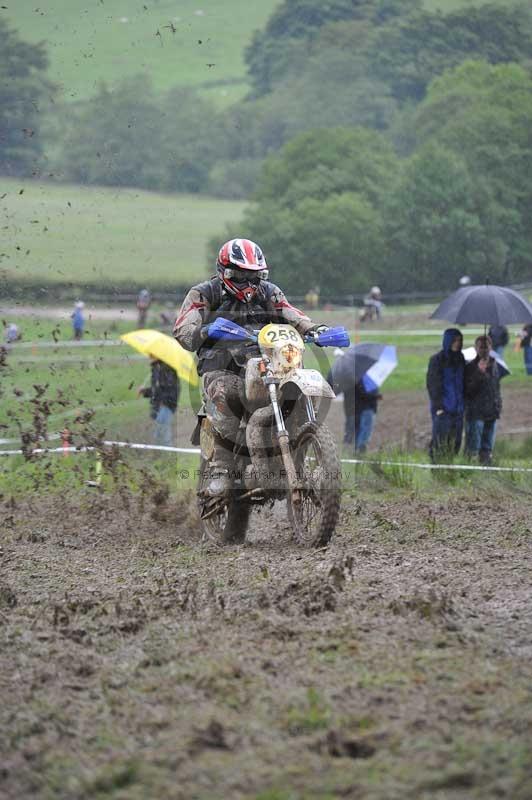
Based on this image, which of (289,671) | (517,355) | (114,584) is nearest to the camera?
(289,671)

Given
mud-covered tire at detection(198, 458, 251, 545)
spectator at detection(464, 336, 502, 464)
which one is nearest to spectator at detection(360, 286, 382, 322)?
spectator at detection(464, 336, 502, 464)

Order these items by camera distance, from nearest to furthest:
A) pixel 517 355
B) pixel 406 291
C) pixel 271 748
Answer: pixel 271 748, pixel 517 355, pixel 406 291

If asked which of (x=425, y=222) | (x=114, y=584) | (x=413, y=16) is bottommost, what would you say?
(x=114, y=584)

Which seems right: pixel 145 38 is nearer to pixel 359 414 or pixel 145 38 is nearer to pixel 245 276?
pixel 359 414

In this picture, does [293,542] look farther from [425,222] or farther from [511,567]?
[425,222]

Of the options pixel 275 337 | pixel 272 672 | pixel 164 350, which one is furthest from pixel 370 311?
pixel 272 672

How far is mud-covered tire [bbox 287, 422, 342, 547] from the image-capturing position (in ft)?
27.3

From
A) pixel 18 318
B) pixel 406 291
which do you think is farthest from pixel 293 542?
pixel 406 291

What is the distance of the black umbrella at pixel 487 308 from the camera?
14.5 meters

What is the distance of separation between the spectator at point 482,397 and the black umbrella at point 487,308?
282 mm

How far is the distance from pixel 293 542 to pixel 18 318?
1048 centimetres

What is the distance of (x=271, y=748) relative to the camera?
4.38 meters

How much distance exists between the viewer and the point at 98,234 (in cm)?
3170

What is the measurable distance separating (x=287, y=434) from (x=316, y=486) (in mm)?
426
